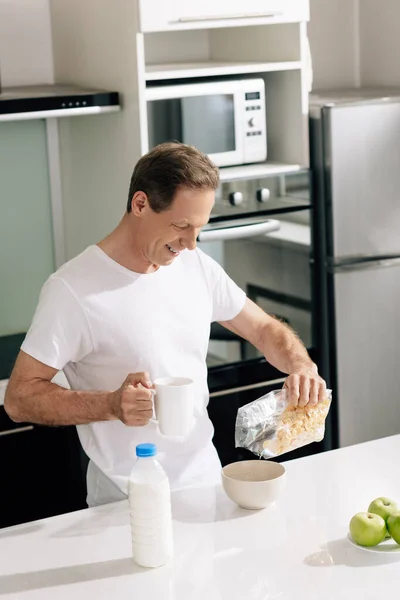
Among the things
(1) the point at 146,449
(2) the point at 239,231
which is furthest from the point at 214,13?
(1) the point at 146,449

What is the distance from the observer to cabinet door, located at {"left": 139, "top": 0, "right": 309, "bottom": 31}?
9.12ft

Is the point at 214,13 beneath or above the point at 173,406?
above

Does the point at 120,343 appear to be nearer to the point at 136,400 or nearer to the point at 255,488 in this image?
the point at 136,400

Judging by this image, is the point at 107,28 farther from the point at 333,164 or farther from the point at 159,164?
the point at 159,164

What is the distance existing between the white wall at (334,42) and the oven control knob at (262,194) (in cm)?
90

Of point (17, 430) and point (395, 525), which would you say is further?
point (17, 430)

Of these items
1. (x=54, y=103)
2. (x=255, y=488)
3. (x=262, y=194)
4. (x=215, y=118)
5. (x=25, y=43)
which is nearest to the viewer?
(x=255, y=488)

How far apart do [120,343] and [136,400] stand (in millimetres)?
326

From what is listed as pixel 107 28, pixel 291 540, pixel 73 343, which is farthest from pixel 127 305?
pixel 107 28

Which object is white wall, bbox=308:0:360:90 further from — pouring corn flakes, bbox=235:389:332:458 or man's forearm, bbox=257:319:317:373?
pouring corn flakes, bbox=235:389:332:458

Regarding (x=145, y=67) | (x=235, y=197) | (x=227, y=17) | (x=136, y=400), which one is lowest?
(x=136, y=400)

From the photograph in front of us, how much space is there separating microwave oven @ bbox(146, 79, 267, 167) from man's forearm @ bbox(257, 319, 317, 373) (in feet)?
2.84

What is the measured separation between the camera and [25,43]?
10.6 ft

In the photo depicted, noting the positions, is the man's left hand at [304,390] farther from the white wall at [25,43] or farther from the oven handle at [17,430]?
the white wall at [25,43]
